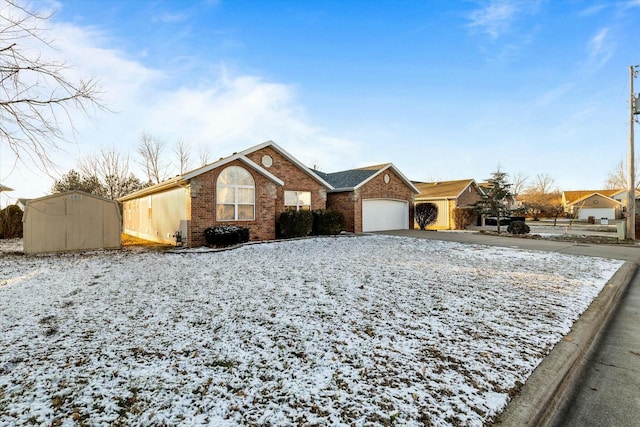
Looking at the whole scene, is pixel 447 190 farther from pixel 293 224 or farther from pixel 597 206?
pixel 597 206

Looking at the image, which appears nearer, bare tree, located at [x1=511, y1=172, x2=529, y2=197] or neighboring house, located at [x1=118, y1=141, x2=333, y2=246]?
neighboring house, located at [x1=118, y1=141, x2=333, y2=246]

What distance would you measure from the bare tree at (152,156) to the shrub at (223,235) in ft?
89.8

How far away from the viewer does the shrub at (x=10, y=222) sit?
52.6 feet

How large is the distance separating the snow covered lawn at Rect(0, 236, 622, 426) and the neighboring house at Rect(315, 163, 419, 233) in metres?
10.8

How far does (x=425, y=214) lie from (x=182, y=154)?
28.8 m

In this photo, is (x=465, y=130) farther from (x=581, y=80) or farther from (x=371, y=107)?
(x=371, y=107)

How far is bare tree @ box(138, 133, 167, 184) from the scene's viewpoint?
33.8m

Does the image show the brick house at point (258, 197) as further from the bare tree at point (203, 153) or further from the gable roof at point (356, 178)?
the bare tree at point (203, 153)

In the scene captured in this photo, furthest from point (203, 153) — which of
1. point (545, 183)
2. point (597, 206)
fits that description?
point (545, 183)

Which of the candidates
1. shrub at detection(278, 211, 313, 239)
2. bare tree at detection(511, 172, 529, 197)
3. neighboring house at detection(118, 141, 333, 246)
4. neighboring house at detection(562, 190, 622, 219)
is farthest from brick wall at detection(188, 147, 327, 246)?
bare tree at detection(511, 172, 529, 197)

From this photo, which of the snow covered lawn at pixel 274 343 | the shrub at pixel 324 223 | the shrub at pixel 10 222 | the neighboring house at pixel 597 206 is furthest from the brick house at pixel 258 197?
the neighboring house at pixel 597 206

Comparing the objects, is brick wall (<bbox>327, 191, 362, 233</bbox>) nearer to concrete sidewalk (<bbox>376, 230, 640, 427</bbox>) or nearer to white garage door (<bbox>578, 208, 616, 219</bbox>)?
concrete sidewalk (<bbox>376, 230, 640, 427</bbox>)

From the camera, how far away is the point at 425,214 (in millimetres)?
21016

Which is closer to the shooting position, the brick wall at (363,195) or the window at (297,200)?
the window at (297,200)
